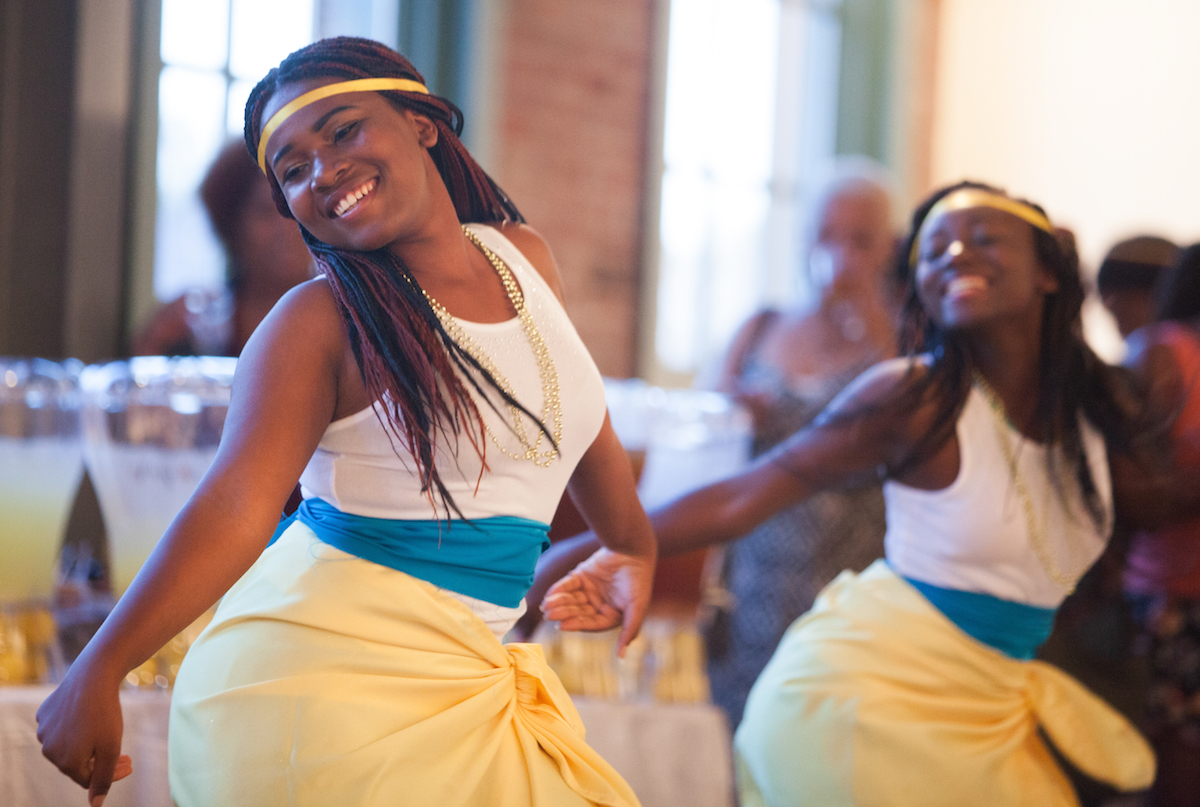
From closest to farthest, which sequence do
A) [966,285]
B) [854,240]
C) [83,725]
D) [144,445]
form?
[83,725], [966,285], [144,445], [854,240]

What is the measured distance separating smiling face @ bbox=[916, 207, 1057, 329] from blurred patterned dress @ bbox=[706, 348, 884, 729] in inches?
38.9

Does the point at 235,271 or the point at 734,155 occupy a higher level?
the point at 734,155

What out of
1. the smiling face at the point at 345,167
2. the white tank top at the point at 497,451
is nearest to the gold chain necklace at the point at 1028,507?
the white tank top at the point at 497,451

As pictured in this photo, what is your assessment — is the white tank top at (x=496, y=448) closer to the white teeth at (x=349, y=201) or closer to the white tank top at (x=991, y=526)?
the white teeth at (x=349, y=201)

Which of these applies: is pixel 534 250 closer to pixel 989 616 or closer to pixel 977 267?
pixel 977 267

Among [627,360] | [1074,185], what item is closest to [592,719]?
[627,360]

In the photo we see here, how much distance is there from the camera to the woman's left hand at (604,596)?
1381mm

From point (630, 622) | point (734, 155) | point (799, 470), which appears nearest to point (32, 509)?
point (630, 622)

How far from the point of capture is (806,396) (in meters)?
2.71

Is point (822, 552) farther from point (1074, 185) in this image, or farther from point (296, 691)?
point (1074, 185)

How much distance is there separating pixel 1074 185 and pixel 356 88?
16.2ft

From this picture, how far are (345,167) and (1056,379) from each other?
1.14 meters

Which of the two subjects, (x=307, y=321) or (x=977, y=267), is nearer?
(x=307, y=321)

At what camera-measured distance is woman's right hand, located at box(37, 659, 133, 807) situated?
0.95 metres
